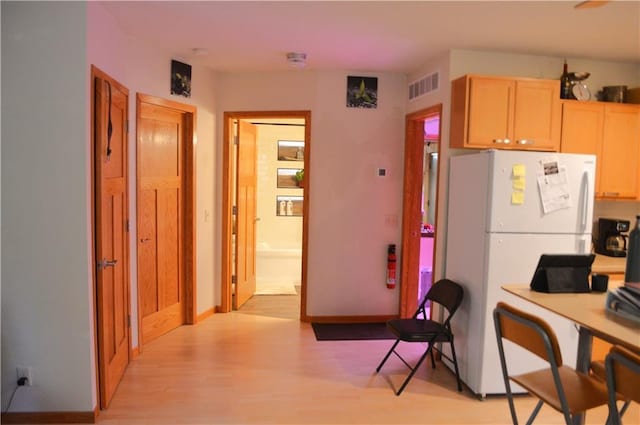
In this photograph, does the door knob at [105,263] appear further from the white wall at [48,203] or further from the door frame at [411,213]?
the door frame at [411,213]

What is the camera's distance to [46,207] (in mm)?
2676

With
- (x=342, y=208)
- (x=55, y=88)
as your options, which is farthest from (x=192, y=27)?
(x=342, y=208)

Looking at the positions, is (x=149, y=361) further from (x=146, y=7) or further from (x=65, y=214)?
(x=146, y=7)

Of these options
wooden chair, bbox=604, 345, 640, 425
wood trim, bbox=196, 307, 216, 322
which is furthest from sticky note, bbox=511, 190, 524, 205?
wood trim, bbox=196, 307, 216, 322

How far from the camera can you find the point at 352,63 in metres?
4.32

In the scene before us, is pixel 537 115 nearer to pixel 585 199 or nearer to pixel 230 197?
pixel 585 199

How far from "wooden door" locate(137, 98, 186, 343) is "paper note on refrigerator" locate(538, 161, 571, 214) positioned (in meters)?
3.06

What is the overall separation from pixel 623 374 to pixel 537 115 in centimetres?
246

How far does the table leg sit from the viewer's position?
214 cm

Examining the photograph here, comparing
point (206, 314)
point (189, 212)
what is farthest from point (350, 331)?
point (189, 212)

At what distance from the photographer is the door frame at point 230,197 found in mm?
4715

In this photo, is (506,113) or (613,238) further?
(613,238)

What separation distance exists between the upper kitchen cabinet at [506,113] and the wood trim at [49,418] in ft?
10.2

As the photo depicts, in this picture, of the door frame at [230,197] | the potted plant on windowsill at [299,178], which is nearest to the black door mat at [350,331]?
the door frame at [230,197]
